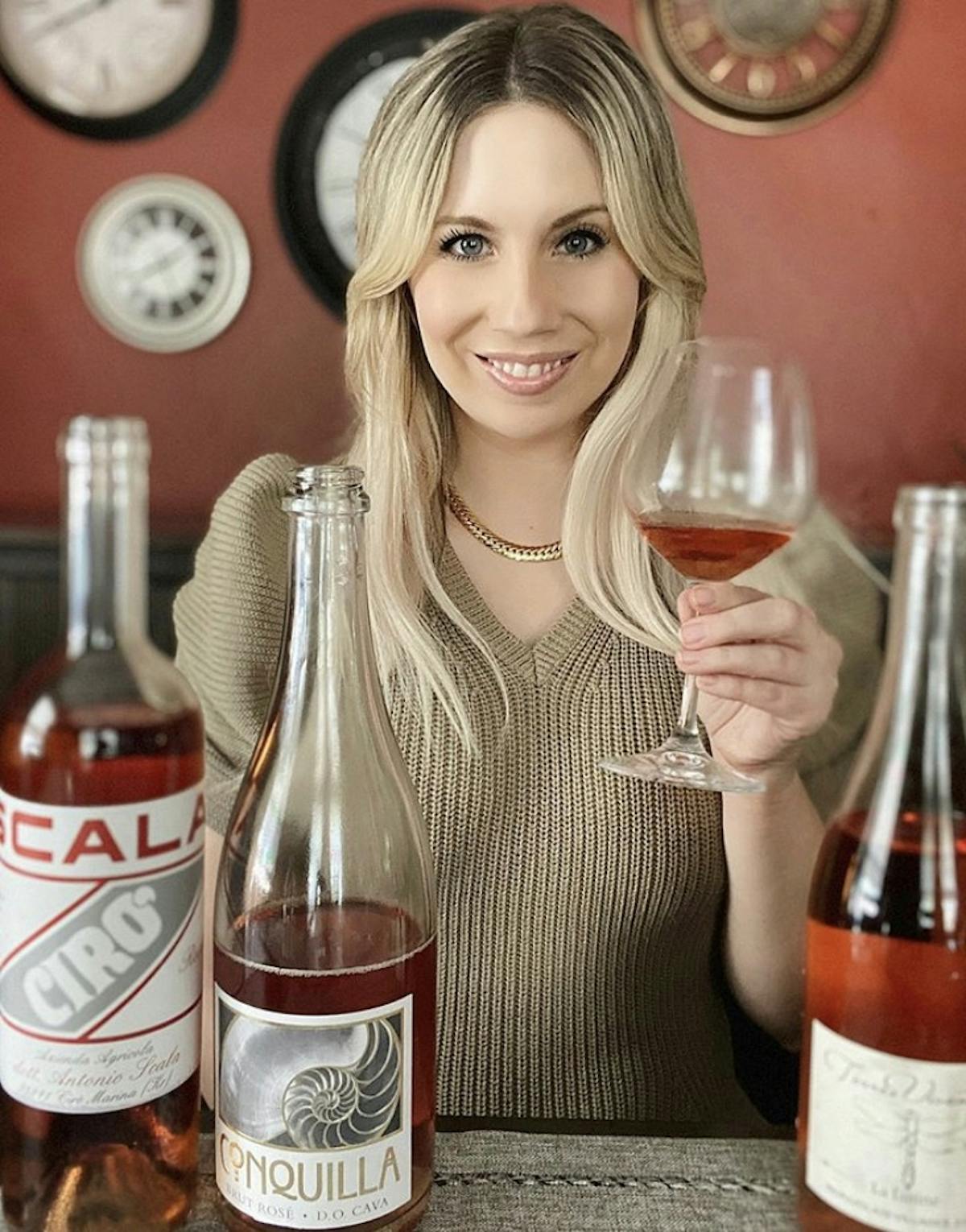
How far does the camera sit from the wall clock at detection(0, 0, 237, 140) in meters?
2.42

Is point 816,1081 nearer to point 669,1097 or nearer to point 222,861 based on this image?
point 222,861

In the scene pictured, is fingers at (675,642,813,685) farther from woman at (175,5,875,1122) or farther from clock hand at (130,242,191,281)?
clock hand at (130,242,191,281)

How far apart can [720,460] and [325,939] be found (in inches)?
11.7

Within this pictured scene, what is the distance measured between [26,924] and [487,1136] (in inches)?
8.5

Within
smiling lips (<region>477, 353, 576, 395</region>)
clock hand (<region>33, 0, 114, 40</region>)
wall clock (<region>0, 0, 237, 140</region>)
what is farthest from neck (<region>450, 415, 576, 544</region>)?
clock hand (<region>33, 0, 114, 40</region>)

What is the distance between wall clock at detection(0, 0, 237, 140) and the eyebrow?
5.87 ft

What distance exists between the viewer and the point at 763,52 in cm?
240

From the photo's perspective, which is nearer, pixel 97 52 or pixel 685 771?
pixel 685 771

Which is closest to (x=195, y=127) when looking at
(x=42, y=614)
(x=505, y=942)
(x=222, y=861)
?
(x=42, y=614)

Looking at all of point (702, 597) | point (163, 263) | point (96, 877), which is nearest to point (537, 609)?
point (702, 597)

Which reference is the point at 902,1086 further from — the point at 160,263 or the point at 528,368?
the point at 160,263

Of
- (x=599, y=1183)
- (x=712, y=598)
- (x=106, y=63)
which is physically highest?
(x=106, y=63)

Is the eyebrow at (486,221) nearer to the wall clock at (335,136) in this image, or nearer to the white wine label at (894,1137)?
the white wine label at (894,1137)

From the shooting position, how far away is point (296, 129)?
8.02 feet
